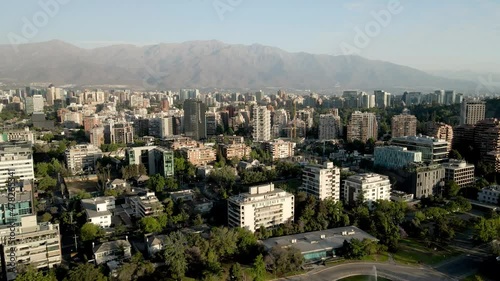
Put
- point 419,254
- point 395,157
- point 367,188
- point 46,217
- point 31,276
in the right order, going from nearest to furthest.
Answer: point 31,276
point 419,254
point 46,217
point 367,188
point 395,157

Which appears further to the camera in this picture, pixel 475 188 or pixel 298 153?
pixel 298 153

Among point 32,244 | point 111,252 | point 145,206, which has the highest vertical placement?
point 32,244

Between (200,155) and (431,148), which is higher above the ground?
(431,148)

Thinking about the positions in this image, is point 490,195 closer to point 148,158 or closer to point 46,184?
point 148,158

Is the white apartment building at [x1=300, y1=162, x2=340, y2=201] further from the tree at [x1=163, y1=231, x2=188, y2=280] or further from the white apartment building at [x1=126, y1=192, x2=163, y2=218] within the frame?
the tree at [x1=163, y1=231, x2=188, y2=280]

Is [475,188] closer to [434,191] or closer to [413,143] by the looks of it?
[434,191]

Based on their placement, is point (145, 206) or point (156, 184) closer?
point (145, 206)

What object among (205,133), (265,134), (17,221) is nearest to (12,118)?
(205,133)

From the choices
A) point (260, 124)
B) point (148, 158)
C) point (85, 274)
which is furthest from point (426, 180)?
point (260, 124)
